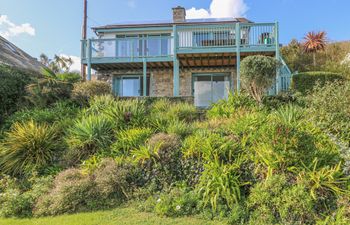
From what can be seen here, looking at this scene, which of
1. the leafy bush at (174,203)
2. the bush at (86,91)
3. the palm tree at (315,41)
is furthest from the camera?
the palm tree at (315,41)

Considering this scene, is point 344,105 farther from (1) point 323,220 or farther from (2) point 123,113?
(2) point 123,113

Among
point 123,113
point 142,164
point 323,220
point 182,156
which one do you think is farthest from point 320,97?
point 123,113

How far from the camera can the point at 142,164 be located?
591 cm

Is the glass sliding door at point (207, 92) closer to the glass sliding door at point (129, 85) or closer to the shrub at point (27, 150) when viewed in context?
the glass sliding door at point (129, 85)

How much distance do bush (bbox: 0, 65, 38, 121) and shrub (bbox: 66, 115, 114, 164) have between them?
4.25 metres

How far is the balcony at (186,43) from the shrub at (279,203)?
9363mm

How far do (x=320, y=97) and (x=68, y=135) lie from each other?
676cm

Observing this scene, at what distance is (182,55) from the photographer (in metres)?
13.6

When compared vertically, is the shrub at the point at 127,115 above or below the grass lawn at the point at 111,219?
above

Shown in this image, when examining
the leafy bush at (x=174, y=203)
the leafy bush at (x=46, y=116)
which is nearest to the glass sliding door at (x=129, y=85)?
the leafy bush at (x=46, y=116)

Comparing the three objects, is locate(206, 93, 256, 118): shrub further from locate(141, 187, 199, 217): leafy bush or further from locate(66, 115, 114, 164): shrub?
locate(141, 187, 199, 217): leafy bush

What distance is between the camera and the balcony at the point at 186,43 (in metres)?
12.9

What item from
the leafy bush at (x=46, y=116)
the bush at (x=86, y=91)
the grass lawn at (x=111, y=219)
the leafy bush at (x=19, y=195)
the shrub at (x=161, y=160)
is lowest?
the grass lawn at (x=111, y=219)

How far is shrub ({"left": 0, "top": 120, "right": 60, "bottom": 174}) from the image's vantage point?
6.64 metres
